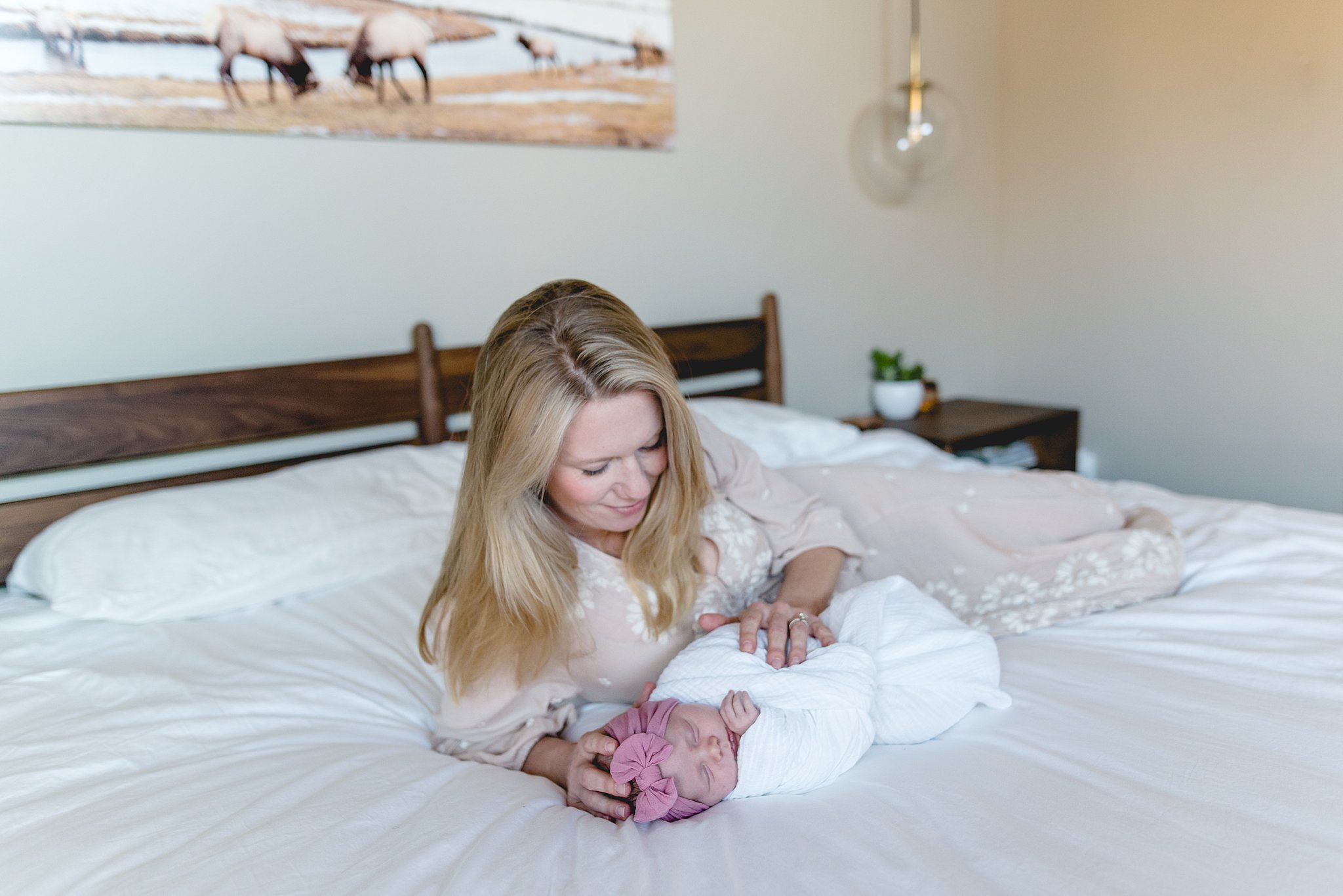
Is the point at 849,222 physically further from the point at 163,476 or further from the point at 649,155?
the point at 163,476

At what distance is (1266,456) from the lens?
2637mm

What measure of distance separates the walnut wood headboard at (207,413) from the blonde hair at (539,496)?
55 cm

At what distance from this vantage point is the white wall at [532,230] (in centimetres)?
168

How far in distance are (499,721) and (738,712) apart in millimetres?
315

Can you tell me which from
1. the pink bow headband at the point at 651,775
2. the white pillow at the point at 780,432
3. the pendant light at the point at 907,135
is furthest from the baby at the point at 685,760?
the pendant light at the point at 907,135

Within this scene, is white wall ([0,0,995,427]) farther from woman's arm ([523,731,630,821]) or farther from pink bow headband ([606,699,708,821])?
pink bow headband ([606,699,708,821])

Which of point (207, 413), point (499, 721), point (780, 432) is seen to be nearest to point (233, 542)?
point (207, 413)

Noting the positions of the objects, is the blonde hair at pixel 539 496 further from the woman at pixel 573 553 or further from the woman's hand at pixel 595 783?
the woman's hand at pixel 595 783

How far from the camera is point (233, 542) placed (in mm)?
1490

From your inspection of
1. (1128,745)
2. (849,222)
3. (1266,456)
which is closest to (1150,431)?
(1266,456)

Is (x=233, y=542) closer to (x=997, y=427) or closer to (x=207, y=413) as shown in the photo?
(x=207, y=413)

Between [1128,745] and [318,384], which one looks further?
[318,384]

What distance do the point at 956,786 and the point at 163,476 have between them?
153 centimetres

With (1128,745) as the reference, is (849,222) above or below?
above
